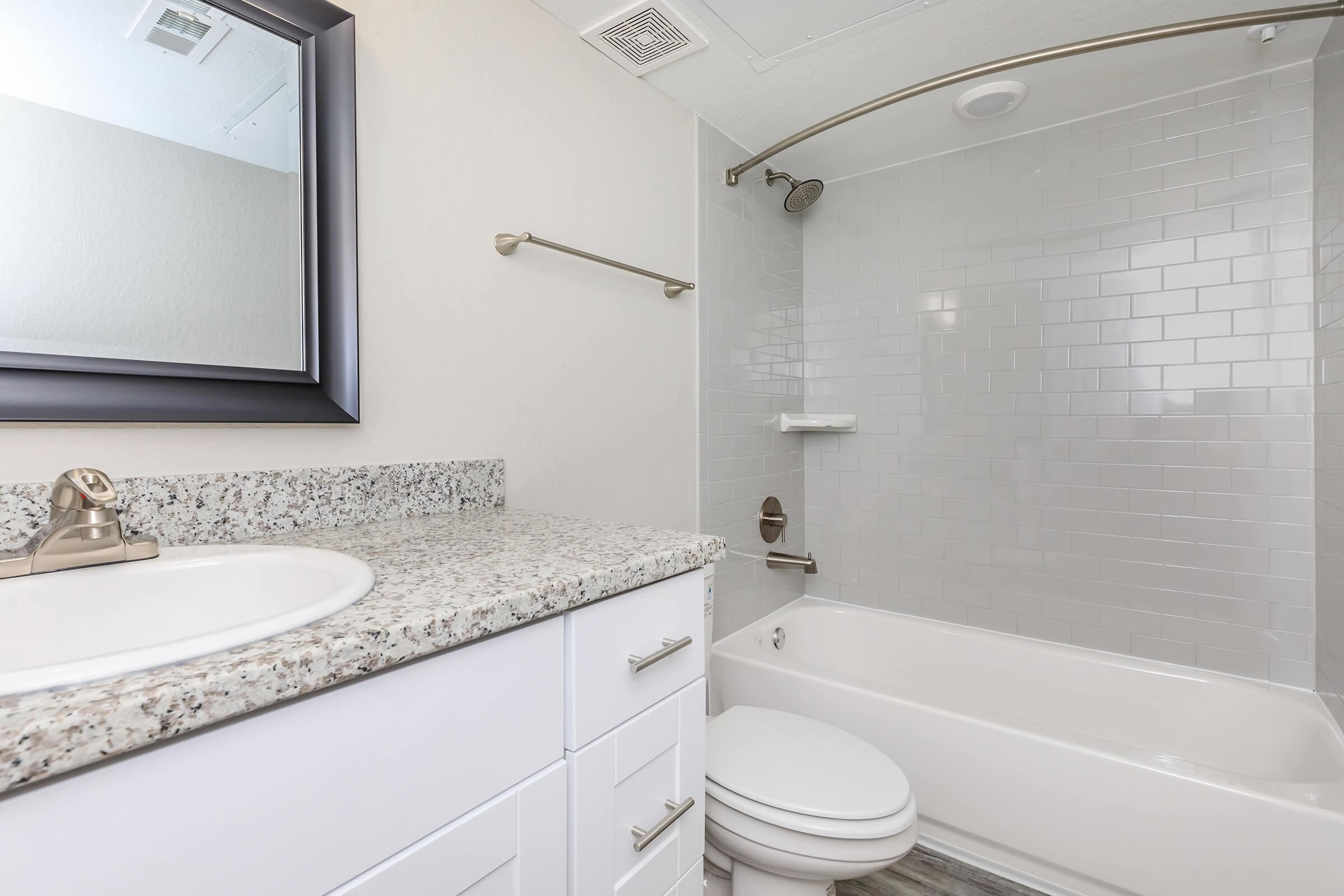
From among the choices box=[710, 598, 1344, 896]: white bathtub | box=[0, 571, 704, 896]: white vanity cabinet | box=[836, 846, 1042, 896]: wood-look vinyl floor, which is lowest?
box=[836, 846, 1042, 896]: wood-look vinyl floor

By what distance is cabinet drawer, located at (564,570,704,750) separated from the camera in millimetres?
743

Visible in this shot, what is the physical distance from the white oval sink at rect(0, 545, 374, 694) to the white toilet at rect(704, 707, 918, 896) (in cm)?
83

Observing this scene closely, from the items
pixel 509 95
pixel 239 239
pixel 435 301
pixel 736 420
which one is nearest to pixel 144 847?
pixel 239 239

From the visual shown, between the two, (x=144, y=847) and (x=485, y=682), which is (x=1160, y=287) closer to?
(x=485, y=682)

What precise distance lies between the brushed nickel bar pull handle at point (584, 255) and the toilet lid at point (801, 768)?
118 centimetres

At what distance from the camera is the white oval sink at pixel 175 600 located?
0.61m

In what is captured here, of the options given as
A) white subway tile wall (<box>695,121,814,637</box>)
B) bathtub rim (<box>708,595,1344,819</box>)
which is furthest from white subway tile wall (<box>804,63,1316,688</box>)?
white subway tile wall (<box>695,121,814,637</box>)

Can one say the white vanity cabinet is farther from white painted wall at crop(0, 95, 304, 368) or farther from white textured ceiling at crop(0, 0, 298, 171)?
white textured ceiling at crop(0, 0, 298, 171)

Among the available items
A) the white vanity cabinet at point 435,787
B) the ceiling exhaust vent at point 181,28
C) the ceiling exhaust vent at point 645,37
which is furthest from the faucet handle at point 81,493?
the ceiling exhaust vent at point 645,37

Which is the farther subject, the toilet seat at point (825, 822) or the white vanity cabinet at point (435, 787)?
the toilet seat at point (825, 822)

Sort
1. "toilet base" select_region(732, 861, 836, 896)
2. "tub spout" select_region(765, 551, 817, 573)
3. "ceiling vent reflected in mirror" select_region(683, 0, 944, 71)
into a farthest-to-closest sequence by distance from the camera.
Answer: "tub spout" select_region(765, 551, 817, 573), "ceiling vent reflected in mirror" select_region(683, 0, 944, 71), "toilet base" select_region(732, 861, 836, 896)

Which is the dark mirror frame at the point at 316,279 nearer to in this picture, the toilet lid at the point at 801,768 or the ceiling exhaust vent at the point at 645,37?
the ceiling exhaust vent at the point at 645,37

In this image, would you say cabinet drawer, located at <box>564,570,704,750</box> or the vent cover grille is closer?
cabinet drawer, located at <box>564,570,704,750</box>

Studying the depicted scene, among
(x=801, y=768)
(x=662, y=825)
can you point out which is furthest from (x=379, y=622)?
(x=801, y=768)
